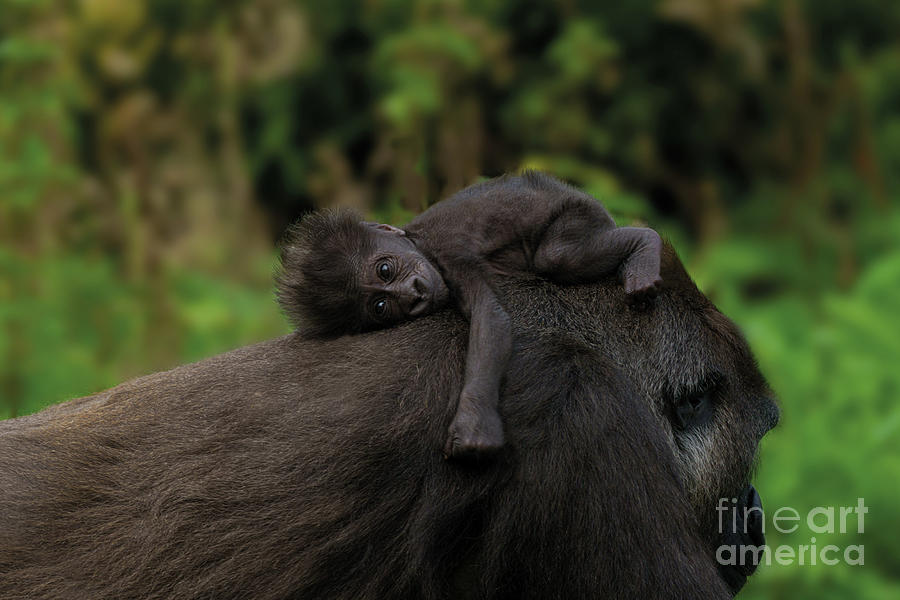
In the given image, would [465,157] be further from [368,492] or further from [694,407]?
[368,492]

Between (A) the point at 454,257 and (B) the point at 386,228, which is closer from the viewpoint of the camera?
(A) the point at 454,257

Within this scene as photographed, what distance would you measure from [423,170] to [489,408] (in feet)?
8.87

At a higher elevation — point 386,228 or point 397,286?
point 386,228

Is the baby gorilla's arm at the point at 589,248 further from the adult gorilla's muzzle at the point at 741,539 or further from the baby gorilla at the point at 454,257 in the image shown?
the adult gorilla's muzzle at the point at 741,539

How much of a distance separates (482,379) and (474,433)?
12cm

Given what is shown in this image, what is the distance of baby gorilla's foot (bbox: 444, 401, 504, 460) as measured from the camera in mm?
2314

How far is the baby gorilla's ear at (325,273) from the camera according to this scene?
264 cm

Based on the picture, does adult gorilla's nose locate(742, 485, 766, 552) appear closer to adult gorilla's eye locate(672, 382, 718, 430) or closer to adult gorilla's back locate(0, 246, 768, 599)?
adult gorilla's eye locate(672, 382, 718, 430)

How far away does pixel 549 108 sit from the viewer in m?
7.54

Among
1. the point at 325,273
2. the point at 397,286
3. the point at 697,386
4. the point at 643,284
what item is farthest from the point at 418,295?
the point at 697,386

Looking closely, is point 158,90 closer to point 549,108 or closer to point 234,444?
point 549,108

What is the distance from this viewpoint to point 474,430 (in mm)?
2322

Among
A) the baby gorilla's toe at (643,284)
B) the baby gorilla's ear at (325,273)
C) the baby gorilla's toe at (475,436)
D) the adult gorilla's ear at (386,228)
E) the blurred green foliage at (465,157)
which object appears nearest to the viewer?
the baby gorilla's toe at (475,436)

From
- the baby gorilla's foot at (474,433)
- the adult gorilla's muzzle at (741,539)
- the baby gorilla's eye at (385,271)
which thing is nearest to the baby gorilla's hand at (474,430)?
the baby gorilla's foot at (474,433)
